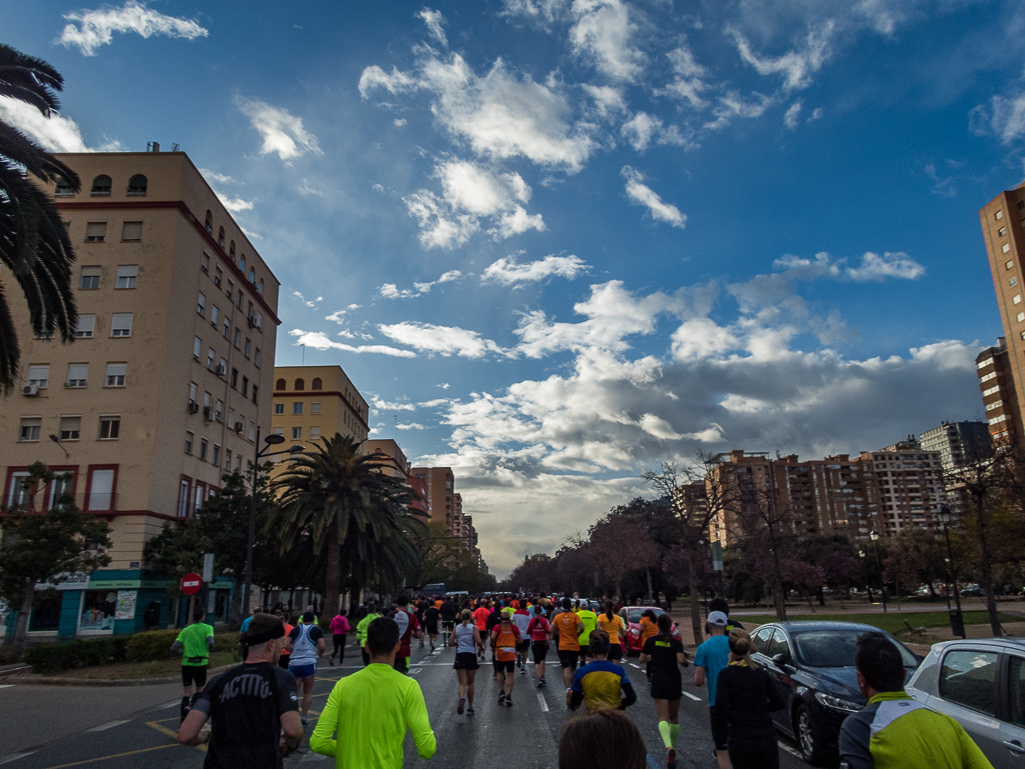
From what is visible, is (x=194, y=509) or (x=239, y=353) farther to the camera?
(x=239, y=353)

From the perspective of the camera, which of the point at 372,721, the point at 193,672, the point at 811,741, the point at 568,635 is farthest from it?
the point at 568,635

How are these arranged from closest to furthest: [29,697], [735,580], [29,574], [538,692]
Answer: [538,692], [29,697], [29,574], [735,580]

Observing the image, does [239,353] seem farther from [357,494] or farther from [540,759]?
[540,759]

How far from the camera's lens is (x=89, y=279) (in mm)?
36281

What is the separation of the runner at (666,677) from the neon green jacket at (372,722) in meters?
4.96

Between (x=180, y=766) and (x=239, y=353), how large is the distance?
40.5 m

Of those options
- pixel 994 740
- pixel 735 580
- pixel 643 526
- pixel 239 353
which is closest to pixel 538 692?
pixel 994 740

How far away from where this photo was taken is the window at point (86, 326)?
35.2 meters

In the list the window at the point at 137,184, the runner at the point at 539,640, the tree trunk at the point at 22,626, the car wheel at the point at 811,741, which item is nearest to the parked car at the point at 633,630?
the runner at the point at 539,640

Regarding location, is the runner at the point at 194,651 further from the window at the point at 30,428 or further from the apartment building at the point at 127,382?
the window at the point at 30,428

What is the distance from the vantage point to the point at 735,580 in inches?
2309

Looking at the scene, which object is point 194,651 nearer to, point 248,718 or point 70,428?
point 248,718

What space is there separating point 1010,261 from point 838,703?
287 feet

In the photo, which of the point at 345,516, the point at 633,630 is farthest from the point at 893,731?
the point at 345,516
